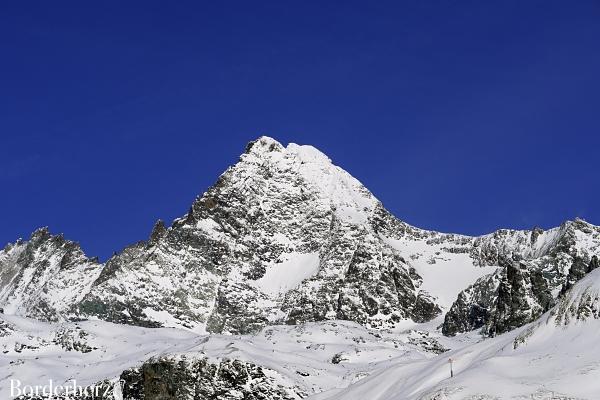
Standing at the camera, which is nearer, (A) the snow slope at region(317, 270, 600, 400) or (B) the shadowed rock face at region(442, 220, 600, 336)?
(A) the snow slope at region(317, 270, 600, 400)

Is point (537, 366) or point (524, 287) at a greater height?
point (524, 287)

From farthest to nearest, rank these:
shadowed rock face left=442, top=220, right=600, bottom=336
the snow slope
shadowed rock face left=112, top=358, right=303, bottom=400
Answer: shadowed rock face left=442, top=220, right=600, bottom=336, shadowed rock face left=112, top=358, right=303, bottom=400, the snow slope

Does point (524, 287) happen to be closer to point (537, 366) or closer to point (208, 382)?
point (208, 382)

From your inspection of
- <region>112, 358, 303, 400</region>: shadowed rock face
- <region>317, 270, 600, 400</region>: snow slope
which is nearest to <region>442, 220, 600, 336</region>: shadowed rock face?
<region>112, 358, 303, 400</region>: shadowed rock face

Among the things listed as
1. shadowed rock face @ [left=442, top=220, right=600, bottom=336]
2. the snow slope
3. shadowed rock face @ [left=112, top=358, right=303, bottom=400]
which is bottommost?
the snow slope

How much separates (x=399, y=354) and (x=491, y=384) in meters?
62.4

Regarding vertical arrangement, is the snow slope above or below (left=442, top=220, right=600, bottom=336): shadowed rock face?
below

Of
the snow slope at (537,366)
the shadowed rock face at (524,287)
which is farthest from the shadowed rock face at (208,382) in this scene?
the shadowed rock face at (524,287)

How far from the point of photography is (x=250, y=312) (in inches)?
7456

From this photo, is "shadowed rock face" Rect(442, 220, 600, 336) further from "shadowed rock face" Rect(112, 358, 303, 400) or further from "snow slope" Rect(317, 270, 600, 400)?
"snow slope" Rect(317, 270, 600, 400)

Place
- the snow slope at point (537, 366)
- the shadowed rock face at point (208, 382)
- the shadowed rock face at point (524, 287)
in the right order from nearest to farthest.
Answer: the snow slope at point (537, 366) < the shadowed rock face at point (208, 382) < the shadowed rock face at point (524, 287)

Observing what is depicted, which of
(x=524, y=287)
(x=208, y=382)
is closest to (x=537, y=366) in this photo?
(x=208, y=382)

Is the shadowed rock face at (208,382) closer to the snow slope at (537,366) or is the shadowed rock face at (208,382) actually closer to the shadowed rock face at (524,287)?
the snow slope at (537,366)

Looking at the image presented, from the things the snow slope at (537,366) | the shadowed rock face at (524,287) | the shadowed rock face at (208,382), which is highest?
the shadowed rock face at (524,287)
